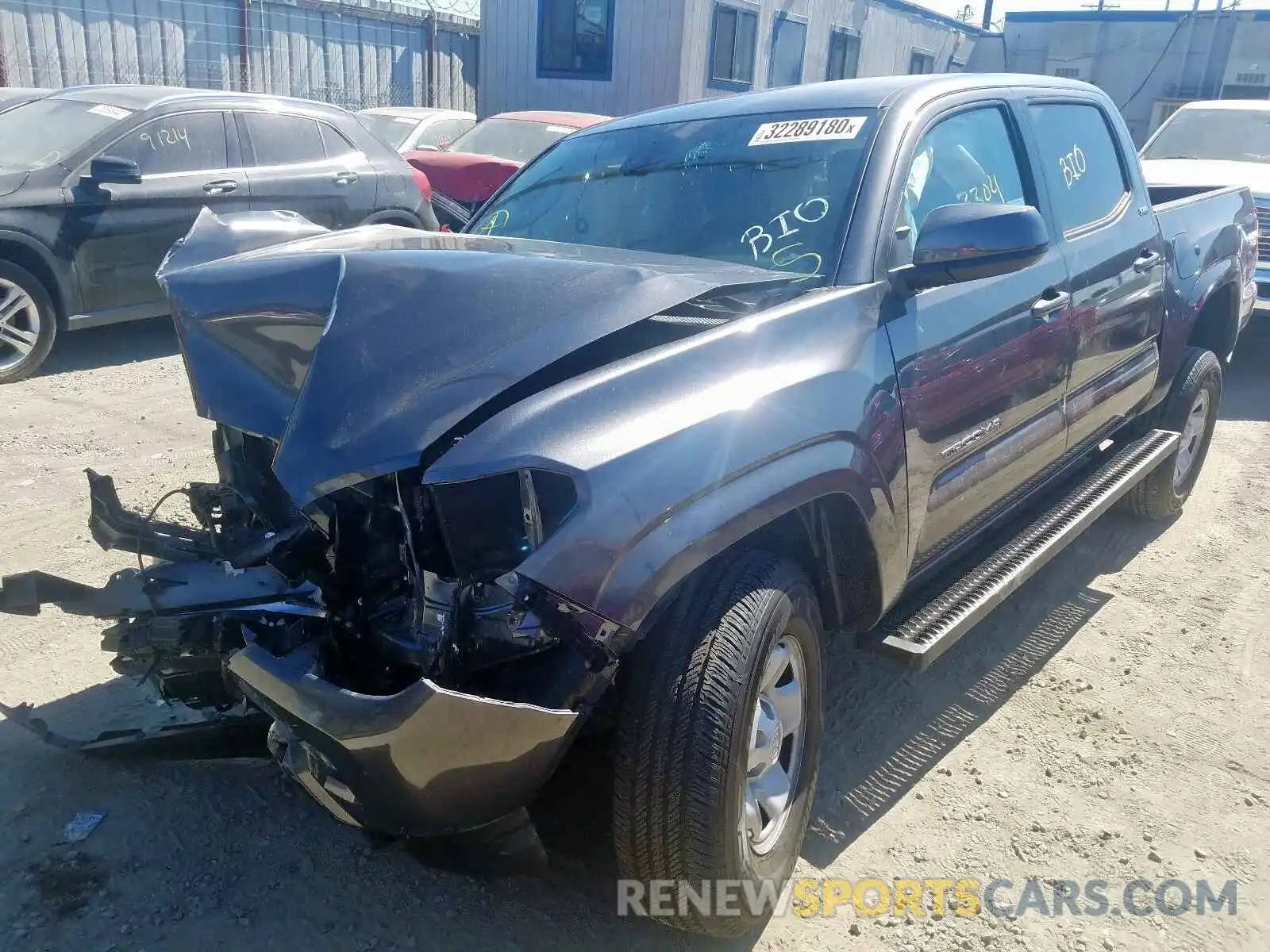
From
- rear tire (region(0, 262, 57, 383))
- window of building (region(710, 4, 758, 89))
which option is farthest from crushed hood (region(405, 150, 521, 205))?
window of building (region(710, 4, 758, 89))

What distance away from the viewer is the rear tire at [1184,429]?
4754 mm

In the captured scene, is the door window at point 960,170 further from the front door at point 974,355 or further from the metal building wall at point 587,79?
the metal building wall at point 587,79

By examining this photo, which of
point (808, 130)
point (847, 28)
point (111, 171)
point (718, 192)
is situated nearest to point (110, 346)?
point (111, 171)

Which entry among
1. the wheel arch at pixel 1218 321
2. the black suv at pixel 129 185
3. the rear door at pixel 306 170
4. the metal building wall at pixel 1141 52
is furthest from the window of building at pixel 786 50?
the wheel arch at pixel 1218 321

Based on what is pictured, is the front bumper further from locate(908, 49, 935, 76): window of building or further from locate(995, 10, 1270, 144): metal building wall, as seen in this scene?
locate(995, 10, 1270, 144): metal building wall

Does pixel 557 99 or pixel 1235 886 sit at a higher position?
pixel 557 99

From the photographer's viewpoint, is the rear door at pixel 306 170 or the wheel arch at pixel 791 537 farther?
the rear door at pixel 306 170

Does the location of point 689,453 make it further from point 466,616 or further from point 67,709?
point 67,709

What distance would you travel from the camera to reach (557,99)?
17.3 m

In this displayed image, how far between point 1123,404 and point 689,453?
9.44 feet

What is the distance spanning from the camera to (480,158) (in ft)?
32.8

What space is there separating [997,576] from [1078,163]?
180cm

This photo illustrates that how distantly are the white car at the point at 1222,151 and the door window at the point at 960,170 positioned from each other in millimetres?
5317

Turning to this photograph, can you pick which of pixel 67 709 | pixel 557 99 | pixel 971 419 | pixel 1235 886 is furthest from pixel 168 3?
pixel 1235 886
